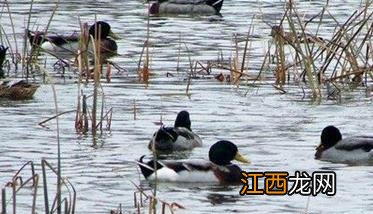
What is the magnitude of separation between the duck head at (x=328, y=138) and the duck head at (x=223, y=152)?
1.02 m

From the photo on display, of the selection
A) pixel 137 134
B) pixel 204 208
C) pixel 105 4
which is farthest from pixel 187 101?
pixel 105 4

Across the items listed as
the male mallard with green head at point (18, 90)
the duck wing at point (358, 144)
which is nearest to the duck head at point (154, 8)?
the male mallard with green head at point (18, 90)

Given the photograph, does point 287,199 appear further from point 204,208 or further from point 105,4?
point 105,4

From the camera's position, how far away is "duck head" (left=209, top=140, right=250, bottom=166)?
13852mm

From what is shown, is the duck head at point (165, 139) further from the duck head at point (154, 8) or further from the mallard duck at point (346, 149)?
the duck head at point (154, 8)

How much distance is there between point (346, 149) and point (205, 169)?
5.71 ft

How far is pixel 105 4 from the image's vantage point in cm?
3131

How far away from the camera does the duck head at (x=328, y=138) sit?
14630 mm

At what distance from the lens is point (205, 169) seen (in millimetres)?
13398

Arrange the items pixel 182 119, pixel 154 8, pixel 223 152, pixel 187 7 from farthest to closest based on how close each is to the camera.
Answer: pixel 187 7 < pixel 154 8 < pixel 182 119 < pixel 223 152

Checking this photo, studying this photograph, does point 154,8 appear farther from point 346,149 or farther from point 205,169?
point 205,169

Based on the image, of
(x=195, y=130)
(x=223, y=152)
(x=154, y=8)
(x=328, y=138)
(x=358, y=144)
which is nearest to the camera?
(x=223, y=152)

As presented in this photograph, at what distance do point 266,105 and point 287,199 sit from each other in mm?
5683

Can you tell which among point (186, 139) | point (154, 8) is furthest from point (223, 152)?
point (154, 8)
